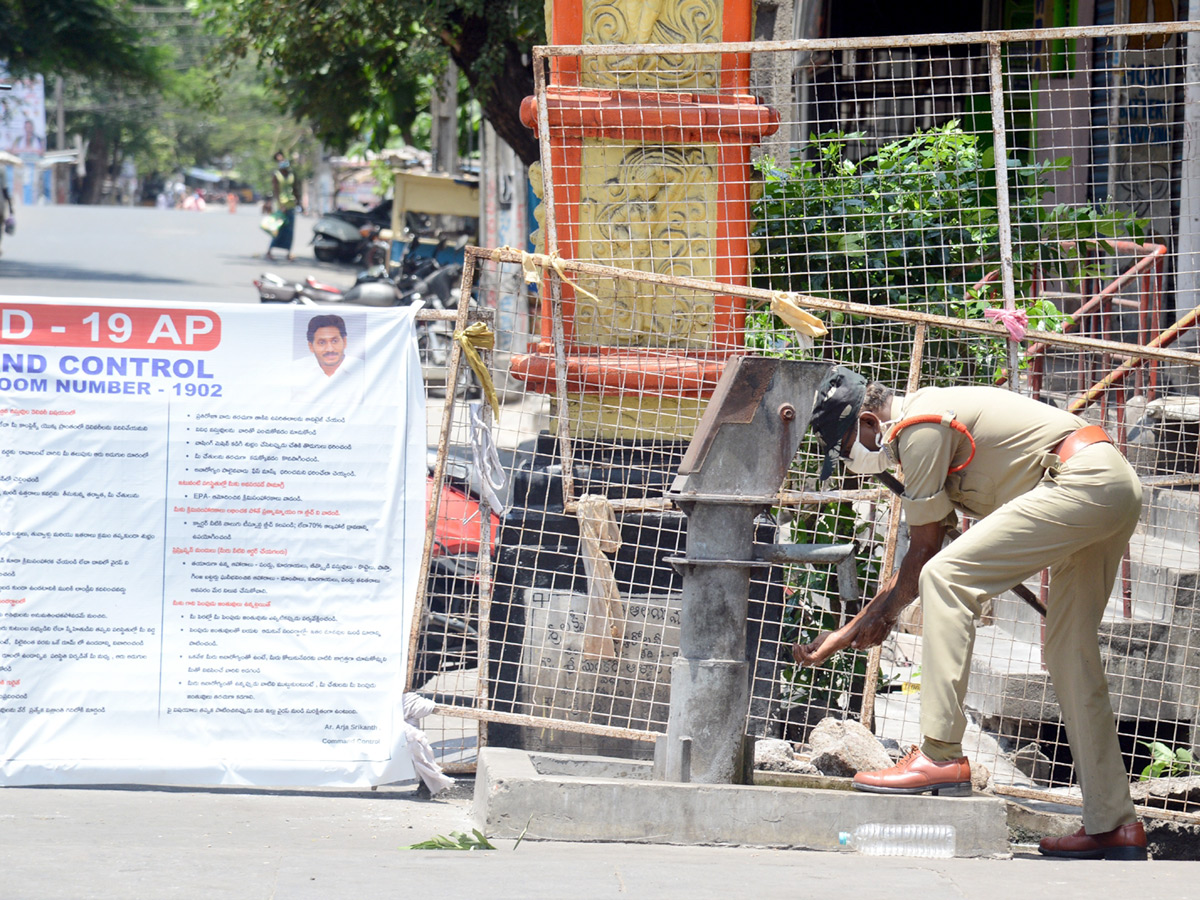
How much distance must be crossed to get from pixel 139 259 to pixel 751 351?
2427 cm

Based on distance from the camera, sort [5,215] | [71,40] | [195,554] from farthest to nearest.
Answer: [5,215] → [71,40] → [195,554]

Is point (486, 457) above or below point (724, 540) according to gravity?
above

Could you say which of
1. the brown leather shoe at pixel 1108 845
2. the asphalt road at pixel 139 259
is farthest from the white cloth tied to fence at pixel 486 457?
the asphalt road at pixel 139 259

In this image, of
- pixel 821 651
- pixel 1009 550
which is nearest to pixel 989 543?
pixel 1009 550

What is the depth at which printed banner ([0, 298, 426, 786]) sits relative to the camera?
464 cm

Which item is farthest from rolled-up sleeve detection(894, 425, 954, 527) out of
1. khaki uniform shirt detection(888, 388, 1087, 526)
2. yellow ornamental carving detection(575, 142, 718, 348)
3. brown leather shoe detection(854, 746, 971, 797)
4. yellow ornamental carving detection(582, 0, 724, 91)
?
yellow ornamental carving detection(582, 0, 724, 91)

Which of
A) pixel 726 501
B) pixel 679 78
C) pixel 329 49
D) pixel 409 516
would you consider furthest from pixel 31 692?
pixel 329 49

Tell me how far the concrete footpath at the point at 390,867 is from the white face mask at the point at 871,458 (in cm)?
120

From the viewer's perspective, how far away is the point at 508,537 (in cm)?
534

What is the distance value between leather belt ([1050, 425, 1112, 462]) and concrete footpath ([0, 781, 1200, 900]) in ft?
4.16

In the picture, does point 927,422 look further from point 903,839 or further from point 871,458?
point 903,839

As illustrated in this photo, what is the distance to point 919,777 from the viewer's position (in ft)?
13.5

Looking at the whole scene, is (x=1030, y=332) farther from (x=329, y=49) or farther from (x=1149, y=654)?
(x=329, y=49)

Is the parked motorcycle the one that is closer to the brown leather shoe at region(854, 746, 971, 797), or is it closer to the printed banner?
the printed banner
